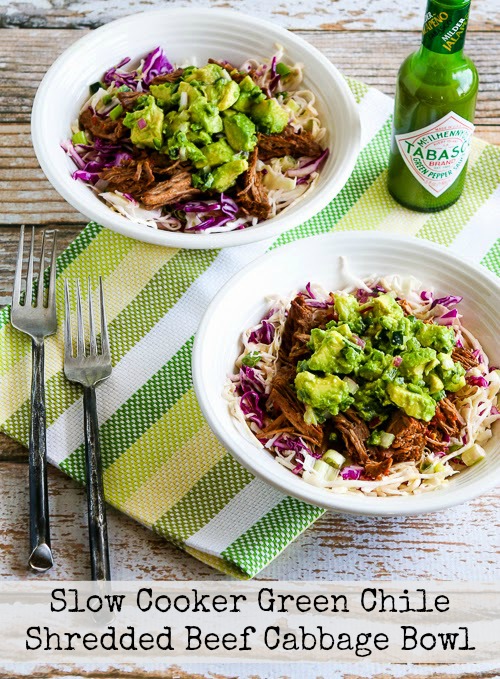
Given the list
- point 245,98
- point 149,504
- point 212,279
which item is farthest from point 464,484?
point 245,98

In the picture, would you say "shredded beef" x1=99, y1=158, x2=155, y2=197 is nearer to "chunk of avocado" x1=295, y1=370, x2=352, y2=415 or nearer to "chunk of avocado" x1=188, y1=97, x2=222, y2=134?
"chunk of avocado" x1=188, y1=97, x2=222, y2=134

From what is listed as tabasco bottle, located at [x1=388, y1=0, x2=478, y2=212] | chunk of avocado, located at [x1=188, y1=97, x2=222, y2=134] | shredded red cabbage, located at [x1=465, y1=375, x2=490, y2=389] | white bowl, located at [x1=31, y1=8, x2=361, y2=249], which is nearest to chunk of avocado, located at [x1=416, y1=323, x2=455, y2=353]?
shredded red cabbage, located at [x1=465, y1=375, x2=490, y2=389]

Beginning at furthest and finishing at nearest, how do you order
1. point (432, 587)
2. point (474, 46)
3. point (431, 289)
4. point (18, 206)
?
1. point (474, 46)
2. point (18, 206)
3. point (431, 289)
4. point (432, 587)

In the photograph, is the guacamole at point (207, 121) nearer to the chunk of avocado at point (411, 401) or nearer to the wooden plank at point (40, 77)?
the wooden plank at point (40, 77)

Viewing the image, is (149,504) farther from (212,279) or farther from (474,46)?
(474,46)

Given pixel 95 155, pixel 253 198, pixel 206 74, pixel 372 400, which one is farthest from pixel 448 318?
pixel 95 155

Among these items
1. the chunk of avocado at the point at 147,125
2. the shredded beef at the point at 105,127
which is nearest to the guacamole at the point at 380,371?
the chunk of avocado at the point at 147,125

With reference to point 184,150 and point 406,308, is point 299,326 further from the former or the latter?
point 184,150
